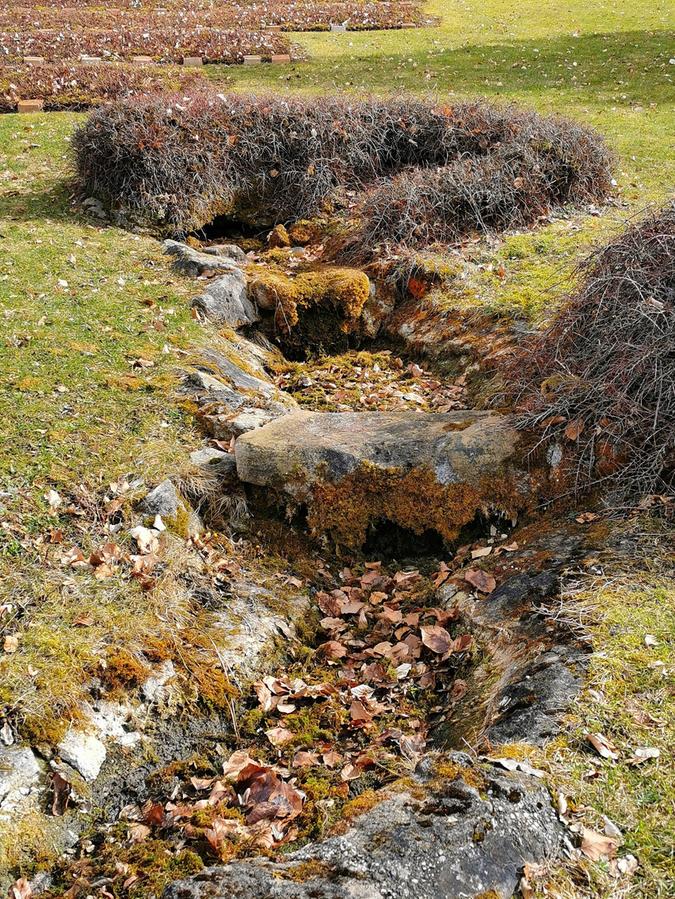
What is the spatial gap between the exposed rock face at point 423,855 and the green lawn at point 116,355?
0.76 feet

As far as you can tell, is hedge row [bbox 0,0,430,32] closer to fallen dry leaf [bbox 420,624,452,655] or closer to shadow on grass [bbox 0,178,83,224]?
shadow on grass [bbox 0,178,83,224]

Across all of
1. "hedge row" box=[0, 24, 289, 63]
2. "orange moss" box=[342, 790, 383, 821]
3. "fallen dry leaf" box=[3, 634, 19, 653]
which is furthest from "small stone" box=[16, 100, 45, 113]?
"orange moss" box=[342, 790, 383, 821]

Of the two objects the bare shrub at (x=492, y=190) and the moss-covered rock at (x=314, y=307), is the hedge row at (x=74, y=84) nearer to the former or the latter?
the bare shrub at (x=492, y=190)

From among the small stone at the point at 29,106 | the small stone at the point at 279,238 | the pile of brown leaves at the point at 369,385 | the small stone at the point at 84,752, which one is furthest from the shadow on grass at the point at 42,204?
the small stone at the point at 84,752

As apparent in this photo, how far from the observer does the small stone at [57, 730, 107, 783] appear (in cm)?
310

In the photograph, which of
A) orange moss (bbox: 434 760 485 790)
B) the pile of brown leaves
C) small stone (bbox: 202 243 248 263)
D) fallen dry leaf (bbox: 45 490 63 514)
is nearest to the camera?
orange moss (bbox: 434 760 485 790)

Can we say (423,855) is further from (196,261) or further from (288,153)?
(288,153)

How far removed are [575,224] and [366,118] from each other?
3.56 metres

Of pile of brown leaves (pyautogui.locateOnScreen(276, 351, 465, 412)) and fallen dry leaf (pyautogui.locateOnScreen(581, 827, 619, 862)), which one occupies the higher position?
pile of brown leaves (pyautogui.locateOnScreen(276, 351, 465, 412))

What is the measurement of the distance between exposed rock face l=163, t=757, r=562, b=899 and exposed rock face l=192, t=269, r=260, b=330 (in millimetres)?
5345

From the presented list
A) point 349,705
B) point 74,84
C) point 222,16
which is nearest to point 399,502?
point 349,705

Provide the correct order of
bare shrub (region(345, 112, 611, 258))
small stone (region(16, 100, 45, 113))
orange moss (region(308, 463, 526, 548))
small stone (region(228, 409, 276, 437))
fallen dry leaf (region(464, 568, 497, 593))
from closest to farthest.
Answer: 1. fallen dry leaf (region(464, 568, 497, 593))
2. orange moss (region(308, 463, 526, 548))
3. small stone (region(228, 409, 276, 437))
4. bare shrub (region(345, 112, 611, 258))
5. small stone (region(16, 100, 45, 113))

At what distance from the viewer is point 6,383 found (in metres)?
5.38

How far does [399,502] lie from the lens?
4.65 m
